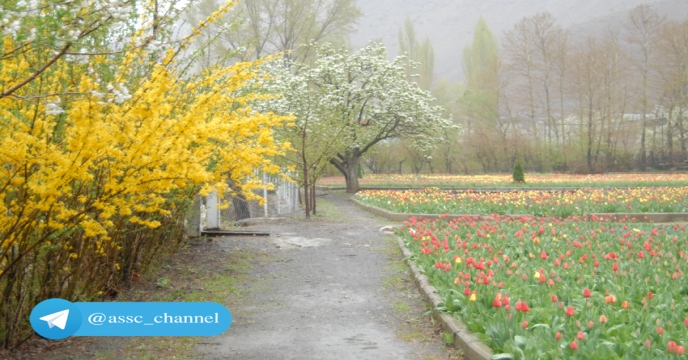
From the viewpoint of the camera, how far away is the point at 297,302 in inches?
261

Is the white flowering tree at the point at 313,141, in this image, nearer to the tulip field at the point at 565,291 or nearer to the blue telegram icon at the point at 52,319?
the tulip field at the point at 565,291

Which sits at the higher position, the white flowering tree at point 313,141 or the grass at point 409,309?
the white flowering tree at point 313,141

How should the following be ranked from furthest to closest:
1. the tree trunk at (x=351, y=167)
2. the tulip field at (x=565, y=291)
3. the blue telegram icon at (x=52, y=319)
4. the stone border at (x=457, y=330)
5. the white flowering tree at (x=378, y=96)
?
1. the tree trunk at (x=351, y=167)
2. the white flowering tree at (x=378, y=96)
3. the blue telegram icon at (x=52, y=319)
4. the stone border at (x=457, y=330)
5. the tulip field at (x=565, y=291)

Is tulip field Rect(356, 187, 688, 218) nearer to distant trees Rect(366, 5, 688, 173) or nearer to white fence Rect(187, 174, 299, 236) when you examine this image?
white fence Rect(187, 174, 299, 236)

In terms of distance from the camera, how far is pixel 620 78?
42.2m

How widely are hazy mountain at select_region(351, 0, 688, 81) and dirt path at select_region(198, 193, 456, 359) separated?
124470mm

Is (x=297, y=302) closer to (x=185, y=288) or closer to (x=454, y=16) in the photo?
(x=185, y=288)

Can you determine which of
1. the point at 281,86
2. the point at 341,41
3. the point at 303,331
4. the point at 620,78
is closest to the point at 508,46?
the point at 620,78

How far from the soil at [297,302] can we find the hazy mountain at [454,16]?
408 feet

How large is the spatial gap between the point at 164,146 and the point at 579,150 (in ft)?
136

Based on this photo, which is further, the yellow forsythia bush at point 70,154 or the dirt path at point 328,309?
the dirt path at point 328,309

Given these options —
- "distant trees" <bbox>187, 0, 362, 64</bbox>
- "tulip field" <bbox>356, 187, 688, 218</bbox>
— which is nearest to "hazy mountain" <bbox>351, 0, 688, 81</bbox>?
"distant trees" <bbox>187, 0, 362, 64</bbox>

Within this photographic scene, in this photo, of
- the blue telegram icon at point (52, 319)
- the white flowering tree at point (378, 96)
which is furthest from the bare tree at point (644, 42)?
the blue telegram icon at point (52, 319)

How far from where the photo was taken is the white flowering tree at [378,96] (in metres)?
24.3
